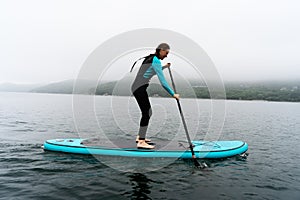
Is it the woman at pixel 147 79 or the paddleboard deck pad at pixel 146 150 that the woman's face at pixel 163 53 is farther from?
the paddleboard deck pad at pixel 146 150

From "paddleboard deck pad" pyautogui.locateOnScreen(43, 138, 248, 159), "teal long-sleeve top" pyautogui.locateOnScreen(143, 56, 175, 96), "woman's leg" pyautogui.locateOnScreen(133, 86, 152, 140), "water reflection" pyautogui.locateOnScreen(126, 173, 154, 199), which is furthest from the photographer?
"paddleboard deck pad" pyautogui.locateOnScreen(43, 138, 248, 159)

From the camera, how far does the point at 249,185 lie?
25.6 ft

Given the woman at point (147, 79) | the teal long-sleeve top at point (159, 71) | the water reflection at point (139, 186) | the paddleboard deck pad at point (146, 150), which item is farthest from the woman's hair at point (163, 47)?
the water reflection at point (139, 186)

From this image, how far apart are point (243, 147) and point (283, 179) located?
2897 mm

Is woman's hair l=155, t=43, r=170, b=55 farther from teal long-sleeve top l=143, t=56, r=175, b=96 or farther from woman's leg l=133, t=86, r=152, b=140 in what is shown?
woman's leg l=133, t=86, r=152, b=140

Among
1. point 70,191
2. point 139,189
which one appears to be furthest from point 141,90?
point 70,191

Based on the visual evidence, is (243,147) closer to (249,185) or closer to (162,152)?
(249,185)

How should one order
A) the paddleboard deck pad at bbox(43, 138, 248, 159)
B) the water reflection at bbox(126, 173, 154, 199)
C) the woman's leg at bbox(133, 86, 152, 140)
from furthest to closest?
the paddleboard deck pad at bbox(43, 138, 248, 159), the woman's leg at bbox(133, 86, 152, 140), the water reflection at bbox(126, 173, 154, 199)

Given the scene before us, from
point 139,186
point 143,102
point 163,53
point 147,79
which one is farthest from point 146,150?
point 163,53

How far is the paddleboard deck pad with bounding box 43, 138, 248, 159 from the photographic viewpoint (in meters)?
9.64

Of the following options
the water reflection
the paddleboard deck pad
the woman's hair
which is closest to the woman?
the woman's hair

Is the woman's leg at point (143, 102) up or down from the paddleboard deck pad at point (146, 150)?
up

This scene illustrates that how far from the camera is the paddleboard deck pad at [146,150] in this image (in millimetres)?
9641

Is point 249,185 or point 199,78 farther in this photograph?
point 199,78
